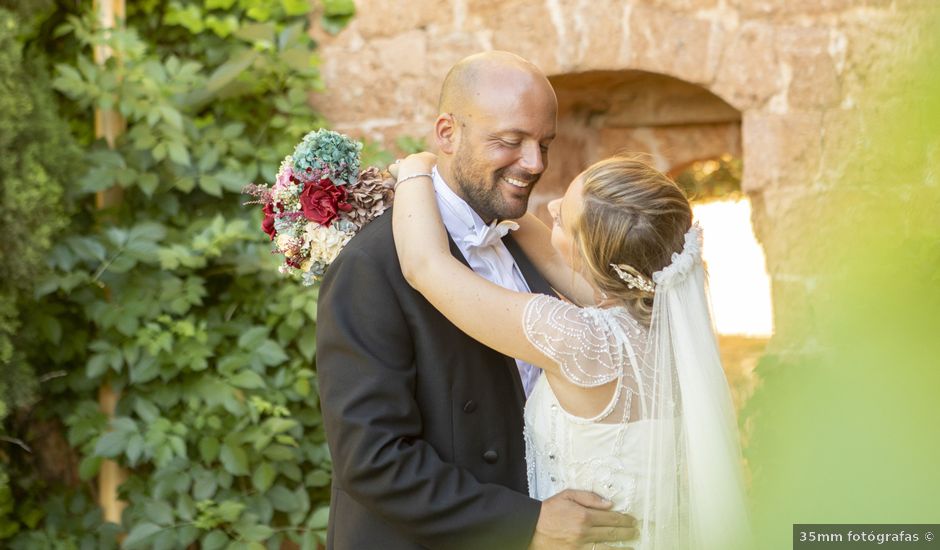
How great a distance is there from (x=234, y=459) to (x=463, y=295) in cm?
213

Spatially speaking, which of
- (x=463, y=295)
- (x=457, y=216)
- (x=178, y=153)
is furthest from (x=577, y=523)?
(x=178, y=153)

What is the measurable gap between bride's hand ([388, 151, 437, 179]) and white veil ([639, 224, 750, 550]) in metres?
0.59

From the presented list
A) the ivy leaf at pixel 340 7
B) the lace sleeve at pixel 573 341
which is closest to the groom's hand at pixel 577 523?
the lace sleeve at pixel 573 341

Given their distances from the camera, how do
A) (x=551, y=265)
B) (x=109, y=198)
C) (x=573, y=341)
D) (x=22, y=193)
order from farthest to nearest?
1. (x=109, y=198)
2. (x=22, y=193)
3. (x=551, y=265)
4. (x=573, y=341)

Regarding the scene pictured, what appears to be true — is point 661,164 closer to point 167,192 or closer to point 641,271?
point 167,192

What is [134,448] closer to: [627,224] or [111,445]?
[111,445]

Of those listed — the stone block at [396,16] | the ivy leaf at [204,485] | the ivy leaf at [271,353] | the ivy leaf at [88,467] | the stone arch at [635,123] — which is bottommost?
the ivy leaf at [204,485]

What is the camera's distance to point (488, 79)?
2344 mm

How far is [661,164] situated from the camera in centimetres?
445

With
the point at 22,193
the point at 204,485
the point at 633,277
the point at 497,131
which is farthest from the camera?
the point at 204,485

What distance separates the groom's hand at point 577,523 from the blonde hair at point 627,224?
430 millimetres

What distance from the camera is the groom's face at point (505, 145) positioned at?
231cm

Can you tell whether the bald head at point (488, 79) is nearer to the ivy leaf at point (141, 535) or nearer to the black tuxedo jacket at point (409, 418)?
the black tuxedo jacket at point (409, 418)

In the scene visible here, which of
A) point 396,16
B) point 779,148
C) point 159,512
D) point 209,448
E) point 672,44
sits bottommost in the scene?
point 159,512
